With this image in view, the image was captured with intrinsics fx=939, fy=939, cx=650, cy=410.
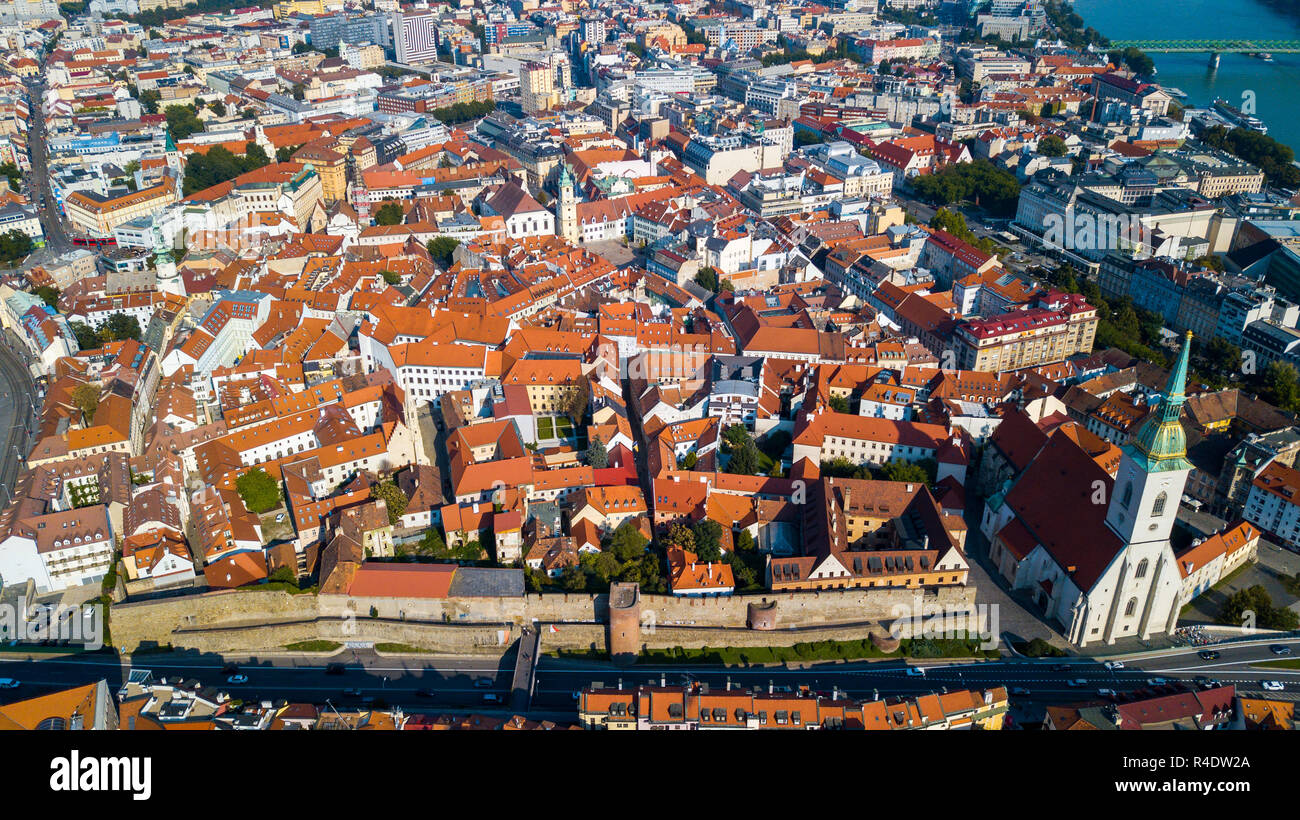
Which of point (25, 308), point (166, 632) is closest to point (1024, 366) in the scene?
point (166, 632)

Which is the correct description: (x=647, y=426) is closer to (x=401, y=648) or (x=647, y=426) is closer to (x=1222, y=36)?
(x=401, y=648)

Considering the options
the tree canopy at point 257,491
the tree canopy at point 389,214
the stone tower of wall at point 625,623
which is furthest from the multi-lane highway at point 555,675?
the tree canopy at point 389,214

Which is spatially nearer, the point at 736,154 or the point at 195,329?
the point at 195,329

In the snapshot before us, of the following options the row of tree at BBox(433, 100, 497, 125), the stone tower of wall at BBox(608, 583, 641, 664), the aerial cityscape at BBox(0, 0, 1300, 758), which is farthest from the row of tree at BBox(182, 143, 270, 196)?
the stone tower of wall at BBox(608, 583, 641, 664)

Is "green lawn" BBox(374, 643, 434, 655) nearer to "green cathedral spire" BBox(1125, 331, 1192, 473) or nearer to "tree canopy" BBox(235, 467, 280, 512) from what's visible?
"tree canopy" BBox(235, 467, 280, 512)

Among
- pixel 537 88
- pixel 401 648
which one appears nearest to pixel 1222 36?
pixel 537 88
